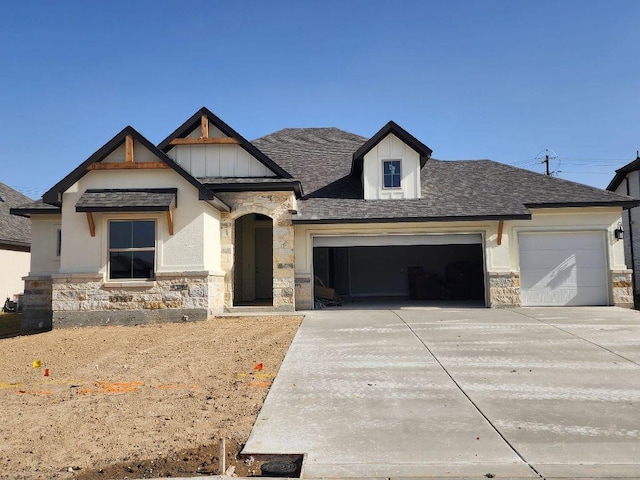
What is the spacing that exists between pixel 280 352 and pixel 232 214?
22.2ft

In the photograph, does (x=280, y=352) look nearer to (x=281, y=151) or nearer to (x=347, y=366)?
(x=347, y=366)

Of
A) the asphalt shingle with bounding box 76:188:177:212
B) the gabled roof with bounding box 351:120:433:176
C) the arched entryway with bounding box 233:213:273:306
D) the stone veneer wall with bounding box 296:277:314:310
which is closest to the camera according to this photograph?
the asphalt shingle with bounding box 76:188:177:212

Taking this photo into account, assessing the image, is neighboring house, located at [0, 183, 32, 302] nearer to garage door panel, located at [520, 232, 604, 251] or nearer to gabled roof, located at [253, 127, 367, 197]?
gabled roof, located at [253, 127, 367, 197]

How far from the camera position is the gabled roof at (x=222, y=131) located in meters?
14.7

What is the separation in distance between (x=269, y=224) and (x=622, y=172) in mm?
17260

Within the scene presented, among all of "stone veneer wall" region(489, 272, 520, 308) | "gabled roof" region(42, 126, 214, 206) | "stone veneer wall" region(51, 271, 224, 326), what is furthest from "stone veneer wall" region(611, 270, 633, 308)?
"gabled roof" region(42, 126, 214, 206)

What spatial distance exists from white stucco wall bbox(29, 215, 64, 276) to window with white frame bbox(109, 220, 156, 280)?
Result: 12.3 feet

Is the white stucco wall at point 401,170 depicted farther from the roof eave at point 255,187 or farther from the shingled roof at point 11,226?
the shingled roof at point 11,226

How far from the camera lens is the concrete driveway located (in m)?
3.90

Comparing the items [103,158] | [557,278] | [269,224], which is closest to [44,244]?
[103,158]

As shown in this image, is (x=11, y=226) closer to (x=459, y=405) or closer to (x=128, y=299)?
(x=128, y=299)

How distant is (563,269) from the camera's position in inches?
591

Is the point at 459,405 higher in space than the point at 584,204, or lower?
lower

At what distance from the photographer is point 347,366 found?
7.28 m
